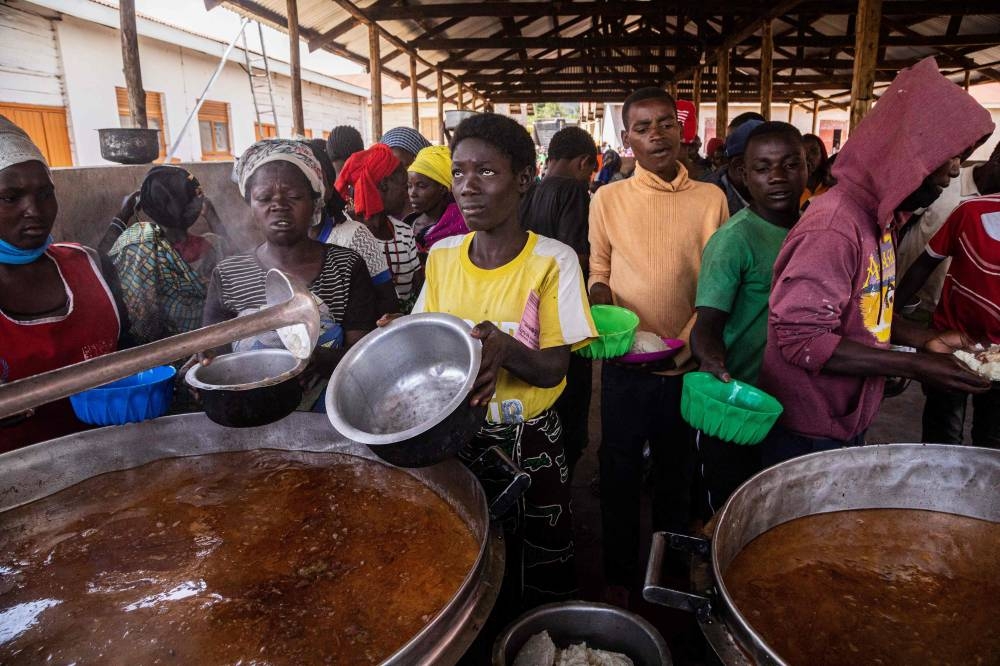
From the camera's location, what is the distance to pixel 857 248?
1.59 m

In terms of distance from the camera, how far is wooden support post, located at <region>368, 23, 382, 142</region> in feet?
28.7

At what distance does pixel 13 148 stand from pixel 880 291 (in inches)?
102

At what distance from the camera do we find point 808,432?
5.84 ft

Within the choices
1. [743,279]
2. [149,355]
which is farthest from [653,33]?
[149,355]

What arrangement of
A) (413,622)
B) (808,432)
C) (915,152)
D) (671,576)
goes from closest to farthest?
(413,622) < (915,152) < (808,432) < (671,576)

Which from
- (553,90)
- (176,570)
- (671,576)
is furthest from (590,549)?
(553,90)

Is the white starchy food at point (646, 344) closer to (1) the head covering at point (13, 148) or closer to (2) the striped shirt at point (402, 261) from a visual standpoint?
(2) the striped shirt at point (402, 261)

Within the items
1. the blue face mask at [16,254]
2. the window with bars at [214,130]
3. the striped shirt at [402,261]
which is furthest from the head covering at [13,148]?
the window with bars at [214,130]

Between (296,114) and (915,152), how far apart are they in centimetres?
700

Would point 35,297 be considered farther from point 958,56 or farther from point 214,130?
point 958,56

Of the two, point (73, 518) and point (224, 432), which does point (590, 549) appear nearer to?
point (224, 432)

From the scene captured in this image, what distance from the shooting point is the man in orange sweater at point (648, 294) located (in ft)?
7.90

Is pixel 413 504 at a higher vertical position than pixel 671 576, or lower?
higher

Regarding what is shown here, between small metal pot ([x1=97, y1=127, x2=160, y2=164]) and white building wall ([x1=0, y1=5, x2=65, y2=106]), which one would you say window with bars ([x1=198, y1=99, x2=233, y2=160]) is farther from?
small metal pot ([x1=97, y1=127, x2=160, y2=164])
